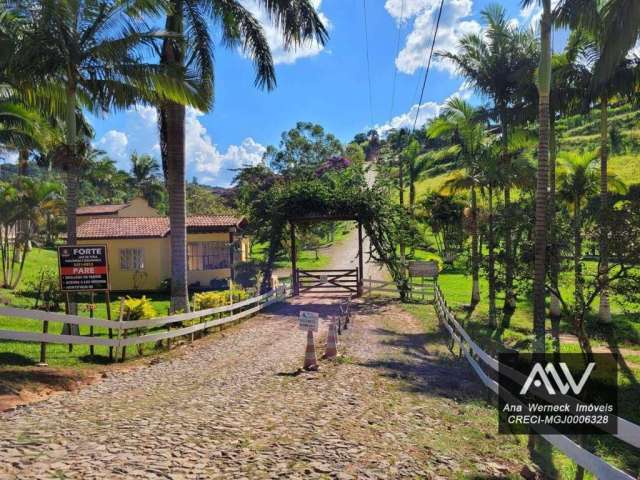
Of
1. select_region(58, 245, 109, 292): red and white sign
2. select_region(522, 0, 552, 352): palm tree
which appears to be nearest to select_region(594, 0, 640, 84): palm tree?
select_region(522, 0, 552, 352): palm tree

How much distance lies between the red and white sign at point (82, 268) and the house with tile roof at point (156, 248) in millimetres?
14459

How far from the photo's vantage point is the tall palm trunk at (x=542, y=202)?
945 centimetres

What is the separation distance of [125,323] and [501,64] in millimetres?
14966

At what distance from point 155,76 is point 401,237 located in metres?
14.5

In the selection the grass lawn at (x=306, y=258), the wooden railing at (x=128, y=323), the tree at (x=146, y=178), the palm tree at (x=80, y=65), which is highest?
the tree at (x=146, y=178)

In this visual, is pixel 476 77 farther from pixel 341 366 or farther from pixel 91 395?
pixel 91 395

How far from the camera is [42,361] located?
31.2 feet

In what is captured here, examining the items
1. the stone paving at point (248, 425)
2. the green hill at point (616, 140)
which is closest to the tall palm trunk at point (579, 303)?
the stone paving at point (248, 425)

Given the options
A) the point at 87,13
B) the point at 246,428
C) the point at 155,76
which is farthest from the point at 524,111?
the point at 246,428

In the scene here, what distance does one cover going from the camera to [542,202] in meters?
9.69

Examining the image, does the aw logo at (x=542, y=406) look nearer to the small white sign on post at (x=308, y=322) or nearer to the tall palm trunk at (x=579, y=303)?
the tall palm trunk at (x=579, y=303)

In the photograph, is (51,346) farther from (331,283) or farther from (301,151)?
(301,151)

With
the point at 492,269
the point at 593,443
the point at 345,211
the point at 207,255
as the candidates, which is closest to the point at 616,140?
the point at 345,211

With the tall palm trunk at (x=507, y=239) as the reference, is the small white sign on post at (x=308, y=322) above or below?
below
